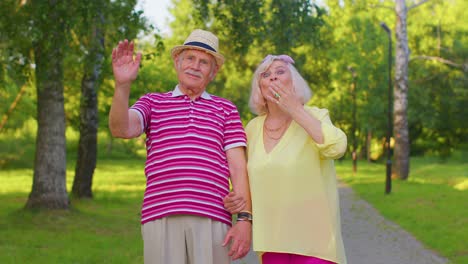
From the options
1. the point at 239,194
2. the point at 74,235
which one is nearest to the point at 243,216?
the point at 239,194

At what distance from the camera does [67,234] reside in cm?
1291

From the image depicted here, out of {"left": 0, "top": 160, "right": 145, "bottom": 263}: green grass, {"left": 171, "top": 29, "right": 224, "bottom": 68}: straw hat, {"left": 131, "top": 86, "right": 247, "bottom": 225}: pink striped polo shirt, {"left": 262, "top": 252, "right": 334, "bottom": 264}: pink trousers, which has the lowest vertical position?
{"left": 0, "top": 160, "right": 145, "bottom": 263}: green grass

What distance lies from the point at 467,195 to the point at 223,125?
18232 mm

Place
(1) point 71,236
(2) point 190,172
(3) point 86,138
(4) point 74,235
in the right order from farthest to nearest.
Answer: (3) point 86,138 < (4) point 74,235 < (1) point 71,236 < (2) point 190,172

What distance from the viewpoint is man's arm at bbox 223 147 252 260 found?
401 centimetres

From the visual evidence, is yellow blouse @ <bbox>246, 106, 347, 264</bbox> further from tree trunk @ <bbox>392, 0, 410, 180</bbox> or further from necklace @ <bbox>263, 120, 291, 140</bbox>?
tree trunk @ <bbox>392, 0, 410, 180</bbox>

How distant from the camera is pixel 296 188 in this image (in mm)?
4203

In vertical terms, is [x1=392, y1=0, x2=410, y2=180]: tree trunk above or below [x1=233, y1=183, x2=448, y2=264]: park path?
above

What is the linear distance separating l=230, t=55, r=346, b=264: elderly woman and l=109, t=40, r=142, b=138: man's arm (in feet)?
2.60

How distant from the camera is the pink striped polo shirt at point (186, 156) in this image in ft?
12.8

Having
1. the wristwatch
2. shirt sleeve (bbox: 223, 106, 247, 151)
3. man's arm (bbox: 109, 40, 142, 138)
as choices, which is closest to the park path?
the wristwatch

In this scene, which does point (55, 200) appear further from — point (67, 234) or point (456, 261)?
point (456, 261)

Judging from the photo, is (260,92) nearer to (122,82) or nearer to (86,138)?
(122,82)

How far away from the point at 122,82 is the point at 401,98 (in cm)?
2602
